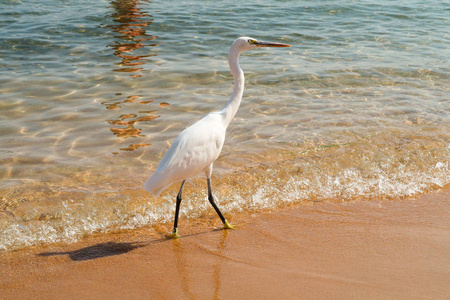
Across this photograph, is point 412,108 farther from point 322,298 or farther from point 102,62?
point 102,62

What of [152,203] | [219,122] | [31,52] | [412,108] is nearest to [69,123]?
[152,203]

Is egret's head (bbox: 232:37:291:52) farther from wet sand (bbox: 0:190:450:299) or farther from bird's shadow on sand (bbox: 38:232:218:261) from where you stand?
bird's shadow on sand (bbox: 38:232:218:261)

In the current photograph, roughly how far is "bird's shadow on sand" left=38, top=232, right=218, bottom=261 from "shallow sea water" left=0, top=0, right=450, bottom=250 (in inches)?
9.2

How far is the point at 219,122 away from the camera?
159 inches

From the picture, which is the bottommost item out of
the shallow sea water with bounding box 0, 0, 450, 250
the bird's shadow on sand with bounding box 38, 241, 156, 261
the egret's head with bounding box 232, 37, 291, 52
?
the bird's shadow on sand with bounding box 38, 241, 156, 261

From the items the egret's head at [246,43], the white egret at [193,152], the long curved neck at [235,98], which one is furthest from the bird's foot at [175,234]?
the egret's head at [246,43]

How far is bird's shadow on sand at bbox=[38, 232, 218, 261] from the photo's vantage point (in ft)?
11.6

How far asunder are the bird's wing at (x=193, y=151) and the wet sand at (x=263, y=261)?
58cm

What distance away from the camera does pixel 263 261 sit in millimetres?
3410

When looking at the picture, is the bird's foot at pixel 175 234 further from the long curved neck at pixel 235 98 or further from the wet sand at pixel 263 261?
the long curved neck at pixel 235 98

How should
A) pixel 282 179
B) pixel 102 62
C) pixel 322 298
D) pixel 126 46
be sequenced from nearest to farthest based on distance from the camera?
pixel 322 298 < pixel 282 179 < pixel 102 62 < pixel 126 46

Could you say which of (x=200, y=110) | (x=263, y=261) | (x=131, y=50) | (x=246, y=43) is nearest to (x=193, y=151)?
(x=263, y=261)

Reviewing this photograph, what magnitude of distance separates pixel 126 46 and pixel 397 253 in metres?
7.49

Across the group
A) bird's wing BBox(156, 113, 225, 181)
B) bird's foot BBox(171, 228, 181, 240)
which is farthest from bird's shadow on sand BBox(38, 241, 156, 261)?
bird's wing BBox(156, 113, 225, 181)
